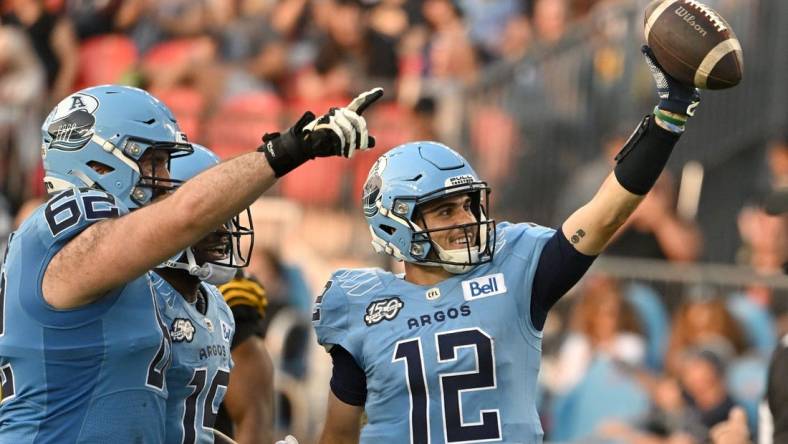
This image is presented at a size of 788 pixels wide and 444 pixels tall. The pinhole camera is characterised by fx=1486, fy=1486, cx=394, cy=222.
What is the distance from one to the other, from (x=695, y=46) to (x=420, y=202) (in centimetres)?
105

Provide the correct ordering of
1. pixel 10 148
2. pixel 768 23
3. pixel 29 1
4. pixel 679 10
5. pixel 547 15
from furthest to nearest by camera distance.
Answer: pixel 547 15, pixel 768 23, pixel 29 1, pixel 10 148, pixel 679 10

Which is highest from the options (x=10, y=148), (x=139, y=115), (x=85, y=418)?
(x=139, y=115)

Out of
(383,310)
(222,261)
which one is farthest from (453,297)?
(222,261)

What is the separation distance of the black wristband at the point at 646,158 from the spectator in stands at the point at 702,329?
220 inches

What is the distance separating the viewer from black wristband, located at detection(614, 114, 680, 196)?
4.40 metres

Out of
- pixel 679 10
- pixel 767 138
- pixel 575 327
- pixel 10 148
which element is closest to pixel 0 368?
pixel 679 10

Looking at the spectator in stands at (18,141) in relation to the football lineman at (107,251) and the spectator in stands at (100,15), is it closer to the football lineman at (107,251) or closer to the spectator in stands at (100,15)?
the spectator in stands at (100,15)

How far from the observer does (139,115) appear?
4527 mm

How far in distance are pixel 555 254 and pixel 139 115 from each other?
1.35m

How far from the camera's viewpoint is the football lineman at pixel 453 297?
448 centimetres

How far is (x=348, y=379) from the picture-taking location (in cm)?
492

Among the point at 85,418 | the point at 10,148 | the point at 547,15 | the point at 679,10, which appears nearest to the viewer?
the point at 85,418

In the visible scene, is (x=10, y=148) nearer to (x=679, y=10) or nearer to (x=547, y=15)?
(x=547, y=15)

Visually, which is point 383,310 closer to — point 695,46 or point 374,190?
point 374,190
